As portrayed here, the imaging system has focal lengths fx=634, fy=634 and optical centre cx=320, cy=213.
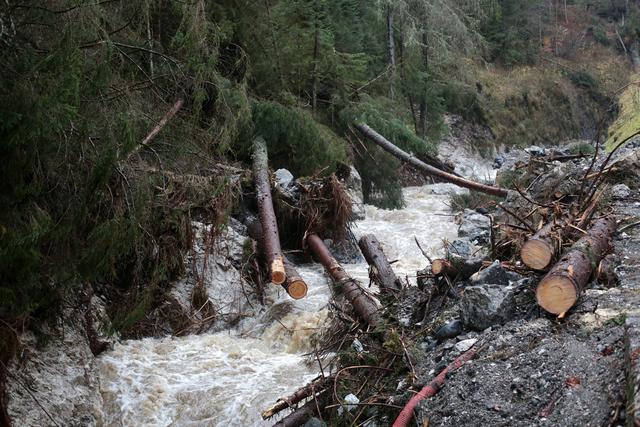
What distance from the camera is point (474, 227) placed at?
9711mm

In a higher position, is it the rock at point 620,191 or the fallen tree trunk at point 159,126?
the fallen tree trunk at point 159,126

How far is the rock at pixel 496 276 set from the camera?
452cm

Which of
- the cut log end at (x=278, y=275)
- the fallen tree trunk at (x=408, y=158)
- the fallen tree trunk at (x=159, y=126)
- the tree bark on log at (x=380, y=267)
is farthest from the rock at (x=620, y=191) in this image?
Answer: the fallen tree trunk at (x=159, y=126)

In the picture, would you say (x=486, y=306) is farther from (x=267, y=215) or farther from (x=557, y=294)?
(x=267, y=215)

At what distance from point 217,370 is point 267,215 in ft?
8.22

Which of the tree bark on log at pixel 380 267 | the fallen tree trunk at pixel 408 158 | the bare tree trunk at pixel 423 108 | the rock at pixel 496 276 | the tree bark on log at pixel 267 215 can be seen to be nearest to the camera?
the rock at pixel 496 276

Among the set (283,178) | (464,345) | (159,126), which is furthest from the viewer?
(283,178)

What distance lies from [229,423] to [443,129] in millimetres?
14174

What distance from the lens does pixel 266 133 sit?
942 cm

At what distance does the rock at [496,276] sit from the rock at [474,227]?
3595 millimetres

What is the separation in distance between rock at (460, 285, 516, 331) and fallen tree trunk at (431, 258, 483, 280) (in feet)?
2.27

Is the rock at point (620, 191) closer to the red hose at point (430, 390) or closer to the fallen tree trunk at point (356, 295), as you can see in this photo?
the fallen tree trunk at point (356, 295)

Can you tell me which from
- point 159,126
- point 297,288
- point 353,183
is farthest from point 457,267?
point 353,183

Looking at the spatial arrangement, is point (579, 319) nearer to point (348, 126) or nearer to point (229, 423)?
point (229, 423)
